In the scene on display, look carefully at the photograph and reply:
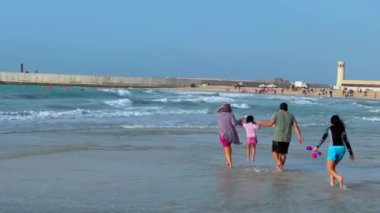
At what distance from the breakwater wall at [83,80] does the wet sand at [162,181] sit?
4665 inches

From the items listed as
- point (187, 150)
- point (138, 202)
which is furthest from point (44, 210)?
point (187, 150)

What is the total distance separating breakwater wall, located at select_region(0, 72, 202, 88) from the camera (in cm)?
13012

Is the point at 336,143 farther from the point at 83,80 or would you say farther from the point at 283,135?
the point at 83,80

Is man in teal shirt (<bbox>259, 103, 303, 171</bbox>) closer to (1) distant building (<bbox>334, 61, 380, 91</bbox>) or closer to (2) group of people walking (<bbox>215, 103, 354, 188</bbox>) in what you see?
(2) group of people walking (<bbox>215, 103, 354, 188</bbox>)

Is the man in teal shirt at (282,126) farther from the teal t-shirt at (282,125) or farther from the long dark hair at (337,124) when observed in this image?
the long dark hair at (337,124)

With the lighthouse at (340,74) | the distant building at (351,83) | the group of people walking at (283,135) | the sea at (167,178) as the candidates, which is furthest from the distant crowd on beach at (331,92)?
the group of people walking at (283,135)

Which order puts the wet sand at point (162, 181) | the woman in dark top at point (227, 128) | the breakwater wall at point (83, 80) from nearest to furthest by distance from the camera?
the wet sand at point (162, 181) < the woman in dark top at point (227, 128) < the breakwater wall at point (83, 80)

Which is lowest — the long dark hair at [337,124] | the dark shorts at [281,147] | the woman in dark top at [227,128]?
the dark shorts at [281,147]

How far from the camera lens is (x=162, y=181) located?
961 cm

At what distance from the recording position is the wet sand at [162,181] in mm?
7684

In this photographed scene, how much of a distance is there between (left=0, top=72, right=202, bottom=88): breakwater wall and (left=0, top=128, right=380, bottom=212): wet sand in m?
118

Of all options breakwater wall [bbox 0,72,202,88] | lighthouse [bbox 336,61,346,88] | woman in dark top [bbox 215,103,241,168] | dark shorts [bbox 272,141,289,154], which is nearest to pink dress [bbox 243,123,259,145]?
woman in dark top [bbox 215,103,241,168]

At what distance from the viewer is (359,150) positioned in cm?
1560

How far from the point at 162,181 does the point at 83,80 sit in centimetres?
13102
